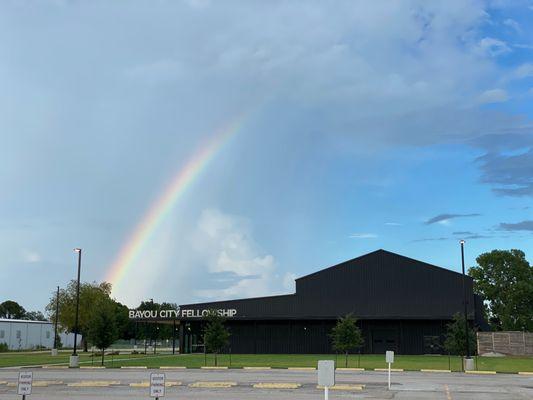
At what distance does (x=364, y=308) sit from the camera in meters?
68.4

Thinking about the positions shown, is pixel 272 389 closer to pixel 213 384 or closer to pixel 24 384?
pixel 213 384

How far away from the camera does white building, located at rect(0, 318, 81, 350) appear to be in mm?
96125

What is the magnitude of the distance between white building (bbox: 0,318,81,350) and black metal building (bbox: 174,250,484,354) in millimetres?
38905

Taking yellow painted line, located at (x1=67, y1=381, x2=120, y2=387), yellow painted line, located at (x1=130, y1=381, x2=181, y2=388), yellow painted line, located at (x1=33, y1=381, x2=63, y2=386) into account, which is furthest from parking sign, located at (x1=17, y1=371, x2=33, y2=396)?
yellow painted line, located at (x1=33, y1=381, x2=63, y2=386)

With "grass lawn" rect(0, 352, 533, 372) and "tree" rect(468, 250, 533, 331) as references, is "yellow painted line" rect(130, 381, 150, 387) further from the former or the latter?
"tree" rect(468, 250, 533, 331)

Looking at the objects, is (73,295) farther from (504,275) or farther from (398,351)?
(504,275)

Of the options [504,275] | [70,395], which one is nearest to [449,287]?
[504,275]

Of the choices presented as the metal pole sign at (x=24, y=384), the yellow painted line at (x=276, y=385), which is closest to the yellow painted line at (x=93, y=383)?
the yellow painted line at (x=276, y=385)

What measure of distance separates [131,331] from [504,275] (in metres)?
77.3

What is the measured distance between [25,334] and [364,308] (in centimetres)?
6041

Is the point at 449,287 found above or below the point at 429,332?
above

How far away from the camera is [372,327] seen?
226ft

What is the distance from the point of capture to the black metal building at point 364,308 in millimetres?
67500

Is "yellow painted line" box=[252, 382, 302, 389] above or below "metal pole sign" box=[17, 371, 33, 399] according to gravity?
below
